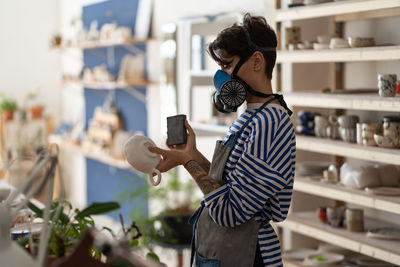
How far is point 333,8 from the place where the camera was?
277cm

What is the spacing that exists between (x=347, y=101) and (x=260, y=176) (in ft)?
3.63

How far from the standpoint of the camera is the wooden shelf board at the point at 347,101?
2.46 m

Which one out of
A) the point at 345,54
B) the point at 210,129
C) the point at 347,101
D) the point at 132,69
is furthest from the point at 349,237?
the point at 132,69

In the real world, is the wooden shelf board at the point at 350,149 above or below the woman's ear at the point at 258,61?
below

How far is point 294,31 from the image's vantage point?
10.3 ft

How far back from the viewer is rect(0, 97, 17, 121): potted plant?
7491 millimetres

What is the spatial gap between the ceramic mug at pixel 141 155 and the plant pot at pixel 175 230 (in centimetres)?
181

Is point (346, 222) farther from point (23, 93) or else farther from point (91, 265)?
point (23, 93)

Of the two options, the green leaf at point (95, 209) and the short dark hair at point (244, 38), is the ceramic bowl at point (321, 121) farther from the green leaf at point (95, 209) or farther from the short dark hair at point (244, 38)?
the green leaf at point (95, 209)

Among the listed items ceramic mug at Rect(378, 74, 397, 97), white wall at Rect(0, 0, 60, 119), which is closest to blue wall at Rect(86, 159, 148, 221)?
white wall at Rect(0, 0, 60, 119)

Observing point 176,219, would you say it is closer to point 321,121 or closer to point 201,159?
point 321,121

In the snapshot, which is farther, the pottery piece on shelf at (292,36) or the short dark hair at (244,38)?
the pottery piece on shelf at (292,36)

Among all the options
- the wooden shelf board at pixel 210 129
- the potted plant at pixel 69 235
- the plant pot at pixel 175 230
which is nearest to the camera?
the potted plant at pixel 69 235

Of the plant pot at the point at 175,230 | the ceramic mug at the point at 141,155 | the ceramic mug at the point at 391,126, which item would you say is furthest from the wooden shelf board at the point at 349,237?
the ceramic mug at the point at 141,155
